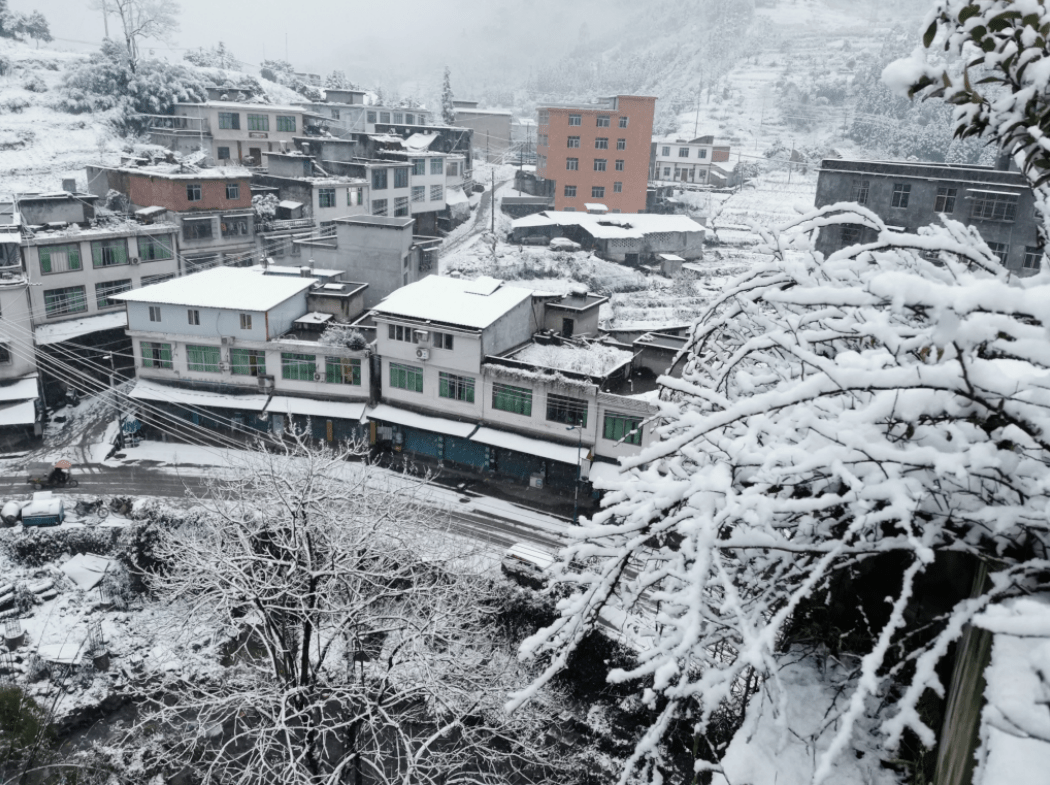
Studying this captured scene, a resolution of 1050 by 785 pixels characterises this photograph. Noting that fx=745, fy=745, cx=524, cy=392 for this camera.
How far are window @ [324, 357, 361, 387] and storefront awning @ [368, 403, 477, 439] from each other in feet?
5.08

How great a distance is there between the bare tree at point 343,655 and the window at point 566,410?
7.92 meters

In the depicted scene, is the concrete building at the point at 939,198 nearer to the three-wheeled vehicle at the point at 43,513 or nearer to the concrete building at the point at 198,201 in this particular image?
the three-wheeled vehicle at the point at 43,513

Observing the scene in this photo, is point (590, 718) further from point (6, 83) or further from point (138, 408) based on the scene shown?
point (6, 83)

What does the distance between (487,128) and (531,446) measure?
198 feet

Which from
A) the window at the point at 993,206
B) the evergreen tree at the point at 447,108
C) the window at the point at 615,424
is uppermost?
the evergreen tree at the point at 447,108

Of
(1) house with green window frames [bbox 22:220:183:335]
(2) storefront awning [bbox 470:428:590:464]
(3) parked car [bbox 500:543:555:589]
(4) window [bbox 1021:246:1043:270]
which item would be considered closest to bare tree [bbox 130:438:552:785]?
(3) parked car [bbox 500:543:555:589]

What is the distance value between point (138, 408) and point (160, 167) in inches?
659

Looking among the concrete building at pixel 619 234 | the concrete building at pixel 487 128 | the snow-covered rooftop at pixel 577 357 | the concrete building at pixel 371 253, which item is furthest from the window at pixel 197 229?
the concrete building at pixel 487 128

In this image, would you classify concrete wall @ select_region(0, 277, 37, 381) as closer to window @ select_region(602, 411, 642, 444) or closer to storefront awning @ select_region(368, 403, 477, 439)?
storefront awning @ select_region(368, 403, 477, 439)

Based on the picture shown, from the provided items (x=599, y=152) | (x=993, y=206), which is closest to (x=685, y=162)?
(x=599, y=152)

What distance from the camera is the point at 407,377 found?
29953mm

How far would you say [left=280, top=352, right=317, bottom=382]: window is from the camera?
3023 cm

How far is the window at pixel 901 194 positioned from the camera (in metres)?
30.5

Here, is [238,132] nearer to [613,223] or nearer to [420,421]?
[613,223]
